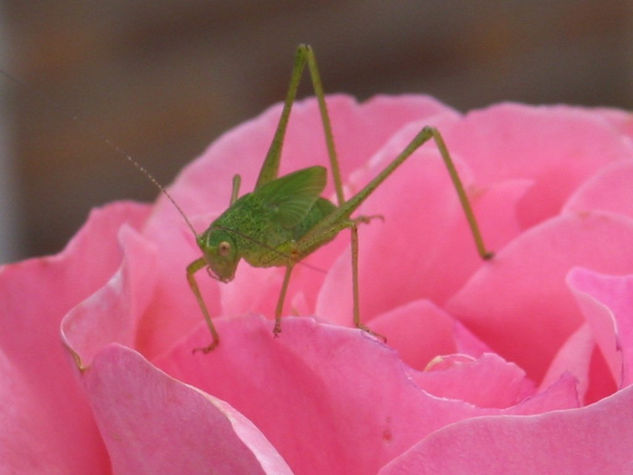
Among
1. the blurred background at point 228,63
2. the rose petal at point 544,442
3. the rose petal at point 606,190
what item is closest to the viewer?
the rose petal at point 544,442

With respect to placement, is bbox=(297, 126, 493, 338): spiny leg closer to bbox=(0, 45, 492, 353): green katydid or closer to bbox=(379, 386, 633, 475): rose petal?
bbox=(0, 45, 492, 353): green katydid

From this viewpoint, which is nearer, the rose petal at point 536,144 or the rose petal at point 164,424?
the rose petal at point 164,424

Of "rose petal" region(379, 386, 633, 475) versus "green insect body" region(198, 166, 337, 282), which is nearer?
"rose petal" region(379, 386, 633, 475)

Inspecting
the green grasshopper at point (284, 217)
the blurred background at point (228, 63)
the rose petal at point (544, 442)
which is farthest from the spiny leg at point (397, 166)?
the blurred background at point (228, 63)

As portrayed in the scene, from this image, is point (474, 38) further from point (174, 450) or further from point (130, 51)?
point (174, 450)

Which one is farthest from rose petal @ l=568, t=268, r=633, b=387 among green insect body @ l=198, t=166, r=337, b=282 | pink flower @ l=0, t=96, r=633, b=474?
green insect body @ l=198, t=166, r=337, b=282

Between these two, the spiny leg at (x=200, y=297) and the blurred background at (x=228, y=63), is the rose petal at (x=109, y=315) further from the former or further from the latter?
the blurred background at (x=228, y=63)

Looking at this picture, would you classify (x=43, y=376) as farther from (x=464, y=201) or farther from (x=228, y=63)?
(x=228, y=63)
